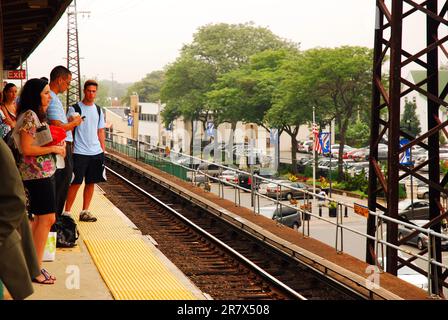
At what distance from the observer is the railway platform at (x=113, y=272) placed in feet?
24.3

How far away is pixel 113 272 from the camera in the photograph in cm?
850

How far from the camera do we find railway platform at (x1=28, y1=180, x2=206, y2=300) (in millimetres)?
7398

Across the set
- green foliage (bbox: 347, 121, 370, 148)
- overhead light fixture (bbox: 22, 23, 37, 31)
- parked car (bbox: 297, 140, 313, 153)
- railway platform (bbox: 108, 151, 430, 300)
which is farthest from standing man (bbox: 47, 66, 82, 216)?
green foliage (bbox: 347, 121, 370, 148)

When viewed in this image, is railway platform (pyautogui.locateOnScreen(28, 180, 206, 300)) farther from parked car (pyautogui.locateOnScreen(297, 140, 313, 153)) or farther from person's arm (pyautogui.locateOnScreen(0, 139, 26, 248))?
parked car (pyautogui.locateOnScreen(297, 140, 313, 153))

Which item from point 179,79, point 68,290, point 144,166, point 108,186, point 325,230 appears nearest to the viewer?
point 68,290

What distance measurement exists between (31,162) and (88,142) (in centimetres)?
406

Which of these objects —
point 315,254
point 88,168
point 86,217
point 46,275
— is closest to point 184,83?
point 86,217

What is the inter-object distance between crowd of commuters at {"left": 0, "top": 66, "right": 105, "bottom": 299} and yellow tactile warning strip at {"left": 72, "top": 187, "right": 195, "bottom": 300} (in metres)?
0.57

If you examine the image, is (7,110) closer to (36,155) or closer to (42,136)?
(42,136)

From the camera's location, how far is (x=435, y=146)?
37.4 feet

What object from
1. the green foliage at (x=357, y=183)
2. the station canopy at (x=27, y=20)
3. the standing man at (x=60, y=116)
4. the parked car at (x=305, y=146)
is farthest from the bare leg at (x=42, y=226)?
the parked car at (x=305, y=146)
